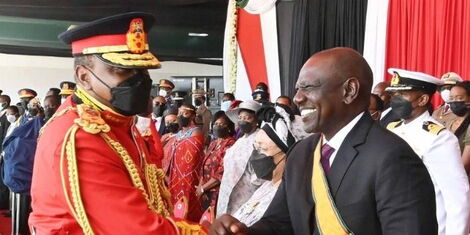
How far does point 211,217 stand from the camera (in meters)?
4.29

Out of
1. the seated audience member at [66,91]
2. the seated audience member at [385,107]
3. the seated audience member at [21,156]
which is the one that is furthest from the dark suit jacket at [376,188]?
the seated audience member at [66,91]

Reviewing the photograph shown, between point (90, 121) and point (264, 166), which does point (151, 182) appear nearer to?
point (90, 121)

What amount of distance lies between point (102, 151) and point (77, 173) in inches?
4.6

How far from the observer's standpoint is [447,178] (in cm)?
329

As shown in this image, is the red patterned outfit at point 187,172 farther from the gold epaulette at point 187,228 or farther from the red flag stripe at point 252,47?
the red flag stripe at point 252,47

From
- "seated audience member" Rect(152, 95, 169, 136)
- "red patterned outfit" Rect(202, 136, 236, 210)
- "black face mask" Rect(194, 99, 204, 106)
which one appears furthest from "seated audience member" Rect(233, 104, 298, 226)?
"black face mask" Rect(194, 99, 204, 106)

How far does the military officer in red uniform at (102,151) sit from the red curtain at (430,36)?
4.59m

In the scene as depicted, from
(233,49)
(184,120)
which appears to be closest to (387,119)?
(184,120)

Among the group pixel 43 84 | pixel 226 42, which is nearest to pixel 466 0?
pixel 226 42

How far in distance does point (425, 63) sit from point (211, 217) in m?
3.35

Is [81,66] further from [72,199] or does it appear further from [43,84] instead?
[43,84]

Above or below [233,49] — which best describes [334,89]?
above

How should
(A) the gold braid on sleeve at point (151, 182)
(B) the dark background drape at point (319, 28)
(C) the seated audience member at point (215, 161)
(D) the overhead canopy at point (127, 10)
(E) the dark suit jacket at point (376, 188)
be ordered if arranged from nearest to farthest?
(E) the dark suit jacket at point (376, 188), (A) the gold braid on sleeve at point (151, 182), (C) the seated audience member at point (215, 161), (B) the dark background drape at point (319, 28), (D) the overhead canopy at point (127, 10)

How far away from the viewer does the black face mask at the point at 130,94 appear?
216 cm
